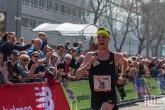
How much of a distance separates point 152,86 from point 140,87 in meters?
1.59

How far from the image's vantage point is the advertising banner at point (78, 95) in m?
12.4

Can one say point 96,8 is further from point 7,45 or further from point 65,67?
point 7,45

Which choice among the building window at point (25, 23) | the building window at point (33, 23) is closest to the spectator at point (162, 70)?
the building window at point (25, 23)

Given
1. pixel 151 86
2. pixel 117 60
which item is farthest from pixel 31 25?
pixel 117 60

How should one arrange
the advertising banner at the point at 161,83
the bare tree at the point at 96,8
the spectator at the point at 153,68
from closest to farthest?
the spectator at the point at 153,68, the advertising banner at the point at 161,83, the bare tree at the point at 96,8

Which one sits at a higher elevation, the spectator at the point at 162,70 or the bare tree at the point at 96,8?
the bare tree at the point at 96,8

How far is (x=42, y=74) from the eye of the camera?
10.9 metres

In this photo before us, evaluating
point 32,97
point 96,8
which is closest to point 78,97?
point 32,97

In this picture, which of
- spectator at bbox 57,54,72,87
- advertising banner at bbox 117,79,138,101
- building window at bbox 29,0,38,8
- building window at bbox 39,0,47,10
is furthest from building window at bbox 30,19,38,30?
spectator at bbox 57,54,72,87

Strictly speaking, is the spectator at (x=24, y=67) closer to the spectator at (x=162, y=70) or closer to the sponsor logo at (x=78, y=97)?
the sponsor logo at (x=78, y=97)

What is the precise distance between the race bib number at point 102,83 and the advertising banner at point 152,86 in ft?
38.9

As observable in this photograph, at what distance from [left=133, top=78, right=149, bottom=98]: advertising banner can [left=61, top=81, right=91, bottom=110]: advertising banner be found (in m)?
4.64

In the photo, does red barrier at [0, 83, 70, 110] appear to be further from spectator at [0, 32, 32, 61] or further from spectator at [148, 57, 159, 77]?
spectator at [148, 57, 159, 77]

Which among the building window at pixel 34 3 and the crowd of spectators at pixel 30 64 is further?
the building window at pixel 34 3
